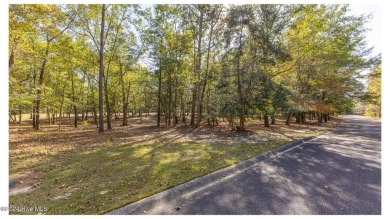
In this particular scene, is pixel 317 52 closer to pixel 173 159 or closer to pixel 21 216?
pixel 173 159

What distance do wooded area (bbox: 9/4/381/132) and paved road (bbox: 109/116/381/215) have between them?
5.91 meters

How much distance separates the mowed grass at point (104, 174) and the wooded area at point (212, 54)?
5.16 metres

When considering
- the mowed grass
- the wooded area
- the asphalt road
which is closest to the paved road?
the asphalt road

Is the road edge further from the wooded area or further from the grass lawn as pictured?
the wooded area

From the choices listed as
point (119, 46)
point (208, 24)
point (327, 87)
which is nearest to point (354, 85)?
point (327, 87)

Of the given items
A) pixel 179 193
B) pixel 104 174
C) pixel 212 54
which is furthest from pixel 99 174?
pixel 212 54

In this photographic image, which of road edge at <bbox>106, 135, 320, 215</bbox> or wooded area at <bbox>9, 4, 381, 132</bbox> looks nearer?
road edge at <bbox>106, 135, 320, 215</bbox>

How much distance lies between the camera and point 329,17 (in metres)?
13.6

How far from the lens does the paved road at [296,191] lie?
9.41ft

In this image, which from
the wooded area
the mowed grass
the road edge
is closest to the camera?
the road edge

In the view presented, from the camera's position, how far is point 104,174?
171 inches

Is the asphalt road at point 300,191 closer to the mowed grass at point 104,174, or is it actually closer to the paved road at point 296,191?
the paved road at point 296,191

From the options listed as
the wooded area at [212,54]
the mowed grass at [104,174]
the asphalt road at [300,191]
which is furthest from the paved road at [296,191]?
the wooded area at [212,54]

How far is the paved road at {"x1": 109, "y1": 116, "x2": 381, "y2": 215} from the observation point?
2.87 meters
